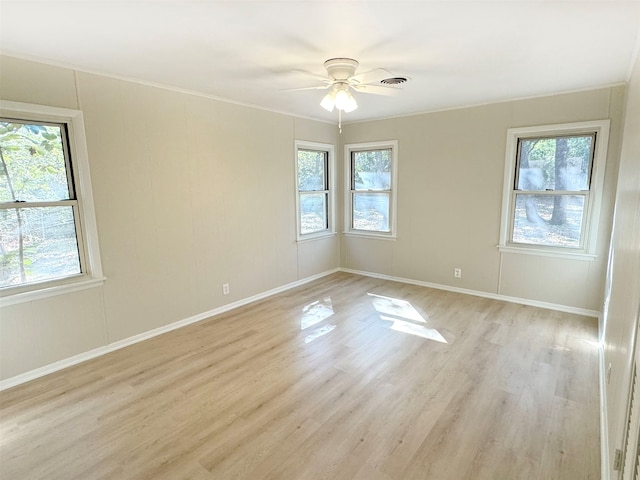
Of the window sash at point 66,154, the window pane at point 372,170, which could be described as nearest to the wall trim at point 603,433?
the window pane at point 372,170

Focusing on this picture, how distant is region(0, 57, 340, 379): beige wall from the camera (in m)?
2.78

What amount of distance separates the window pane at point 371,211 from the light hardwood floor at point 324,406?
201cm

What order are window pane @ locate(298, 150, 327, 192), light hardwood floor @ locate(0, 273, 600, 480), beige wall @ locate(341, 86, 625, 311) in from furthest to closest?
window pane @ locate(298, 150, 327, 192), beige wall @ locate(341, 86, 625, 311), light hardwood floor @ locate(0, 273, 600, 480)

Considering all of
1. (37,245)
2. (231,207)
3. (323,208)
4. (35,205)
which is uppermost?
(35,205)

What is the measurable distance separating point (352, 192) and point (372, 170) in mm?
492

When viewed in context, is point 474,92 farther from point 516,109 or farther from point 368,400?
point 368,400

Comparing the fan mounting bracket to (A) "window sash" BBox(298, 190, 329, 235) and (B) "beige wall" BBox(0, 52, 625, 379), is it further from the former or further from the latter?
(A) "window sash" BBox(298, 190, 329, 235)

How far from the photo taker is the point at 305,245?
5.25m

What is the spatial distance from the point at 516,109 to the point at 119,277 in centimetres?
464


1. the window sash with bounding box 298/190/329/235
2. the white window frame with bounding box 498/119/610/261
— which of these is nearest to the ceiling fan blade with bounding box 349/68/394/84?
the white window frame with bounding box 498/119/610/261

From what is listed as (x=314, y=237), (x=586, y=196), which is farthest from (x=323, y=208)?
(x=586, y=196)

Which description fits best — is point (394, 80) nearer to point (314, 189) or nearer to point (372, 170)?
point (372, 170)

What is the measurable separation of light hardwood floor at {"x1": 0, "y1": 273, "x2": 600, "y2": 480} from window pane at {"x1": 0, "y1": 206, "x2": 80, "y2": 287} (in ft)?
2.78

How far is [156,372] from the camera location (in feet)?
9.37
